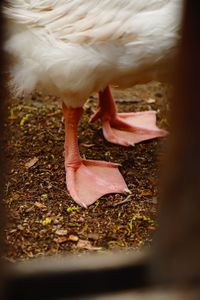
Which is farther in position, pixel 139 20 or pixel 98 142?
pixel 98 142

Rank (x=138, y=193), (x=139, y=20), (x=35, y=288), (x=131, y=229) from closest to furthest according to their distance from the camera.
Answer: (x=35, y=288) → (x=139, y=20) → (x=131, y=229) → (x=138, y=193)

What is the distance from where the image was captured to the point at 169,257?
3.58 feet

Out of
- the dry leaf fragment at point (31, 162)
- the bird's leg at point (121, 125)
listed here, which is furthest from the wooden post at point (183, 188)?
the bird's leg at point (121, 125)

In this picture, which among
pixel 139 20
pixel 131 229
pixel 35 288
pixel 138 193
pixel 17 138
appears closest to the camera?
pixel 35 288

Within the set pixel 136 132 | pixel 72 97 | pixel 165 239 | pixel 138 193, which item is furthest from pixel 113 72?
pixel 165 239

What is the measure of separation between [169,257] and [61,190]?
4.68 ft

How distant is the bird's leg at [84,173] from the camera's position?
2.45 m

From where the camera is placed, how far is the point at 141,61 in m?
2.18

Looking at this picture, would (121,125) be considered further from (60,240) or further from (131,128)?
(60,240)

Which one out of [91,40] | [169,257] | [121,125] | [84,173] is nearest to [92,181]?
[84,173]

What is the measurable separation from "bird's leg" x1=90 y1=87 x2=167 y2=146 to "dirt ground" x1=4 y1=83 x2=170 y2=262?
45mm

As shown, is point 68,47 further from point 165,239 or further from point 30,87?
point 165,239

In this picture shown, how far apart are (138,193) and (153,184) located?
0.36ft

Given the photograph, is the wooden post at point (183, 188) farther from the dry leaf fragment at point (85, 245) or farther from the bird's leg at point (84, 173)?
the bird's leg at point (84, 173)
